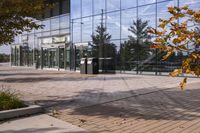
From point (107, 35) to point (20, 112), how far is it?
18.9 meters

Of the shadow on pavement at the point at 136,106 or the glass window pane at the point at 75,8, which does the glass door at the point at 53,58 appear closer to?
the glass window pane at the point at 75,8

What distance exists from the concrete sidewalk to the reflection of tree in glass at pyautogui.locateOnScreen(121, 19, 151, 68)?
1584 centimetres

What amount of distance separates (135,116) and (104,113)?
89 cm

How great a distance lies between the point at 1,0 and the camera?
8.42 meters

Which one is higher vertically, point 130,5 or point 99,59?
point 130,5

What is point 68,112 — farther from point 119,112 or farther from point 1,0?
point 1,0

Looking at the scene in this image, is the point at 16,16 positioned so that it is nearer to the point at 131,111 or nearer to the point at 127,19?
the point at 131,111

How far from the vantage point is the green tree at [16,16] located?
8.53 m

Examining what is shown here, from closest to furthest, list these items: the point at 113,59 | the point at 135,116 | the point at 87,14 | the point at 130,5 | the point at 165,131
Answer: the point at 165,131, the point at 135,116, the point at 130,5, the point at 113,59, the point at 87,14

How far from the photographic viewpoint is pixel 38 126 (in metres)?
6.70

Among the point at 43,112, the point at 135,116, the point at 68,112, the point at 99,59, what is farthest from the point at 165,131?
the point at 99,59

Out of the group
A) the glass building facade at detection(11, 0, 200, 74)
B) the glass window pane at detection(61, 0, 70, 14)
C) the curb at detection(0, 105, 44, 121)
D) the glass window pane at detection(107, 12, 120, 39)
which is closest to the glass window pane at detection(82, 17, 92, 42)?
the glass building facade at detection(11, 0, 200, 74)

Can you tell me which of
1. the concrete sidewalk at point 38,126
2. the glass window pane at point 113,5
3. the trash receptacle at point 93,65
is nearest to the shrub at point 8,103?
the concrete sidewalk at point 38,126

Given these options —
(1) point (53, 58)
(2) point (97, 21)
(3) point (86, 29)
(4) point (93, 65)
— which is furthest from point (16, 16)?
(1) point (53, 58)
